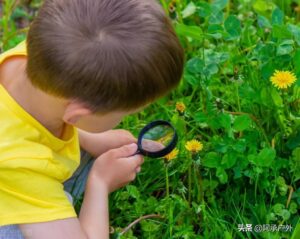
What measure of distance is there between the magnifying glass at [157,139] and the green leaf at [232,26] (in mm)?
286

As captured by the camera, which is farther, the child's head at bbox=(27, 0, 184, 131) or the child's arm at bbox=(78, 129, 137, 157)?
the child's arm at bbox=(78, 129, 137, 157)

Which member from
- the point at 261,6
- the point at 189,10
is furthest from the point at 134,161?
the point at 261,6

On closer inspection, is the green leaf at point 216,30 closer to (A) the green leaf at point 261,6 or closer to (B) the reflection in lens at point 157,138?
(B) the reflection in lens at point 157,138

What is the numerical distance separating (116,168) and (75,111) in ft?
1.11

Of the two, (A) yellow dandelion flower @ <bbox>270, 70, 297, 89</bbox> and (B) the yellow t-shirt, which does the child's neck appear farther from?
(A) yellow dandelion flower @ <bbox>270, 70, 297, 89</bbox>

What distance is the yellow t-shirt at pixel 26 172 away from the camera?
1.49 meters

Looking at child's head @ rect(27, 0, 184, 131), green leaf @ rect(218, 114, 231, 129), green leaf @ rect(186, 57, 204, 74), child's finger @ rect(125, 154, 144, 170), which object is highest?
child's head @ rect(27, 0, 184, 131)

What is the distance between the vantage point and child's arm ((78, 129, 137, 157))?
1.88 meters

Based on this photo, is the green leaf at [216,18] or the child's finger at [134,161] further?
the green leaf at [216,18]

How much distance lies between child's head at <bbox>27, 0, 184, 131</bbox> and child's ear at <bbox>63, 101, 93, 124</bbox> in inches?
0.6

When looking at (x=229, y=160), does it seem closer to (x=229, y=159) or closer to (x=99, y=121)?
(x=229, y=159)

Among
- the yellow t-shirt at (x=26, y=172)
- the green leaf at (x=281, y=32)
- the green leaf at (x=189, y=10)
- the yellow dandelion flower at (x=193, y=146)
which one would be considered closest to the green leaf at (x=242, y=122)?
the yellow dandelion flower at (x=193, y=146)

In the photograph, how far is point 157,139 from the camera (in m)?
1.83

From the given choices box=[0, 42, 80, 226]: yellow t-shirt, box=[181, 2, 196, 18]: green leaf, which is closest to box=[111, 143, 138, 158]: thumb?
box=[0, 42, 80, 226]: yellow t-shirt
